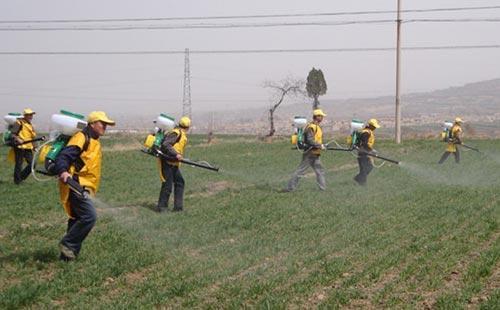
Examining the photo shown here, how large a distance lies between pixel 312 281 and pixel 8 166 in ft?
59.0

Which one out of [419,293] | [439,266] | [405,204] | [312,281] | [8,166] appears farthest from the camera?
[8,166]

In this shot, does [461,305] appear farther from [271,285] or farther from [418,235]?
[418,235]

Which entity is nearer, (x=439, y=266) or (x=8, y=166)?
(x=439, y=266)

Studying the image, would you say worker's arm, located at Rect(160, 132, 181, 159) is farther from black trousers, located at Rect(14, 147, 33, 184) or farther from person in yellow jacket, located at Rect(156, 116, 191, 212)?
black trousers, located at Rect(14, 147, 33, 184)

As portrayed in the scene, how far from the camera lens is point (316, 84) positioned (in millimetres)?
56750

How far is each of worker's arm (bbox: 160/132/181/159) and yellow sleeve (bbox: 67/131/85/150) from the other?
13.7 ft

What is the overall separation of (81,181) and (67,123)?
0.83 meters

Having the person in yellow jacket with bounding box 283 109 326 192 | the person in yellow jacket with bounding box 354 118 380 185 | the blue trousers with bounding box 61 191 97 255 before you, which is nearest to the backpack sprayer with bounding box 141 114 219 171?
the person in yellow jacket with bounding box 283 109 326 192

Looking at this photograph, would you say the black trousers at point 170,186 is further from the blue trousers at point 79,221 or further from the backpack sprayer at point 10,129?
the backpack sprayer at point 10,129

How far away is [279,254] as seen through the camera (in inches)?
337

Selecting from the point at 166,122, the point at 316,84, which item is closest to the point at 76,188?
the point at 166,122

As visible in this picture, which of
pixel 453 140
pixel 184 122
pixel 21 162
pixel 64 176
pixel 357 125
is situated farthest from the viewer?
pixel 453 140

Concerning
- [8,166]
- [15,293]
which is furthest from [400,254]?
[8,166]

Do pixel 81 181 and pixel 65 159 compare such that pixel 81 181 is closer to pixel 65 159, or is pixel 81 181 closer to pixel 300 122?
pixel 65 159
